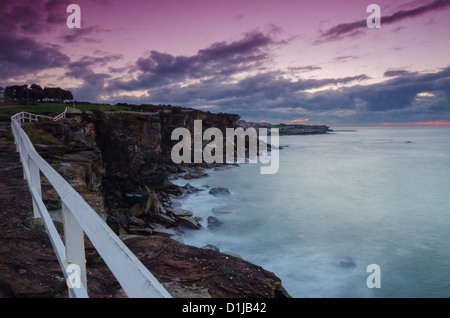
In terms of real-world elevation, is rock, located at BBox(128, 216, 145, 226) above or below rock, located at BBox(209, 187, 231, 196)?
above

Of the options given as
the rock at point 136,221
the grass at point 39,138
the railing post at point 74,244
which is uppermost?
the grass at point 39,138

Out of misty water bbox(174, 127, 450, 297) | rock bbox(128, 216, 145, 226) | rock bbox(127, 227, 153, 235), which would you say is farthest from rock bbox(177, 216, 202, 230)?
rock bbox(127, 227, 153, 235)

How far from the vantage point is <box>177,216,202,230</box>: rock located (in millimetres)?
15719

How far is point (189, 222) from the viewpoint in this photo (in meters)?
15.8

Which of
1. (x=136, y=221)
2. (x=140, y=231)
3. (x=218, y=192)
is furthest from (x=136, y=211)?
(x=218, y=192)

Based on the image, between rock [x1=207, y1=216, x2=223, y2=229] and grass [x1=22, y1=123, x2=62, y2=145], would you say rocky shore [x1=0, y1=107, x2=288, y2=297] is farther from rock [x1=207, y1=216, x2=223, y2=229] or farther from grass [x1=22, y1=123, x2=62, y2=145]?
grass [x1=22, y1=123, x2=62, y2=145]

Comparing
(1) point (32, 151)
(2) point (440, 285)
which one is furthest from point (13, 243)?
(2) point (440, 285)

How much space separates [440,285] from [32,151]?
49.3 feet

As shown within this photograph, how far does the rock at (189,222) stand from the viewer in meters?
15.7

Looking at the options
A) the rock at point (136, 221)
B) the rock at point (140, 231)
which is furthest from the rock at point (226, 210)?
the rock at point (140, 231)

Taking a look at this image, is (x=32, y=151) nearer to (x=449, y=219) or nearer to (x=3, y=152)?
(x=3, y=152)

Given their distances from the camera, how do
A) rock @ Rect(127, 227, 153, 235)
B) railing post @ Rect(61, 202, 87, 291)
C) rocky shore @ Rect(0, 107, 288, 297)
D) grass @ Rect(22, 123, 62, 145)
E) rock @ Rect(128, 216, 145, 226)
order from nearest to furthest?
railing post @ Rect(61, 202, 87, 291), rocky shore @ Rect(0, 107, 288, 297), grass @ Rect(22, 123, 62, 145), rock @ Rect(127, 227, 153, 235), rock @ Rect(128, 216, 145, 226)

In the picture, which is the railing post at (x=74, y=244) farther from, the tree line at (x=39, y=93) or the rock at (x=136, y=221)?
the tree line at (x=39, y=93)

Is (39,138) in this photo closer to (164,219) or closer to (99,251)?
(164,219)
